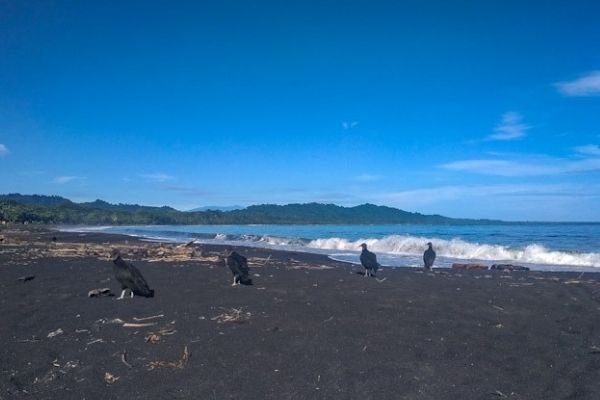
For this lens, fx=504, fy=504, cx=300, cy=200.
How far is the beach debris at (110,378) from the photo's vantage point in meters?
5.50

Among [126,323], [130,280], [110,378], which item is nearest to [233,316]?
[126,323]

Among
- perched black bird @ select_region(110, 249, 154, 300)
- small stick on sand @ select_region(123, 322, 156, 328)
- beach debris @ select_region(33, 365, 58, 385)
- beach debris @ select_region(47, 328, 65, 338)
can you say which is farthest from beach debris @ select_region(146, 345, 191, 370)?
perched black bird @ select_region(110, 249, 154, 300)

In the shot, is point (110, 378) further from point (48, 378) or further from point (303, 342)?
point (303, 342)

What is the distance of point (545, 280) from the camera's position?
15.1 m

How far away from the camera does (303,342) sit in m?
7.14

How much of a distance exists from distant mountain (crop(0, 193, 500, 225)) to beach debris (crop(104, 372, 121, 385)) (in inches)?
2864

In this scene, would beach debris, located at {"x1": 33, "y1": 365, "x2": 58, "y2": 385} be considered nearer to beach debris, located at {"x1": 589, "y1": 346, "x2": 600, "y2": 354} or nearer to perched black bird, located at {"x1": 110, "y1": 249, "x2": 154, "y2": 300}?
perched black bird, located at {"x1": 110, "y1": 249, "x2": 154, "y2": 300}

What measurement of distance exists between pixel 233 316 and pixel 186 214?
13279 cm

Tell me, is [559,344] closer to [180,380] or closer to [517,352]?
[517,352]

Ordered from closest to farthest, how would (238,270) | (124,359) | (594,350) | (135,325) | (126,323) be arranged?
(124,359)
(594,350)
(135,325)
(126,323)
(238,270)

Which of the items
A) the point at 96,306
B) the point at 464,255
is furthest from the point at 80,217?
the point at 96,306

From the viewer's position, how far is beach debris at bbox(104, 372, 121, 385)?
5.50 meters

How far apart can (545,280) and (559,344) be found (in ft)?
27.8

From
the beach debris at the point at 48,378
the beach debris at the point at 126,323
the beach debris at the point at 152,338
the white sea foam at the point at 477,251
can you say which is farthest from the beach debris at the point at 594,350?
the white sea foam at the point at 477,251
